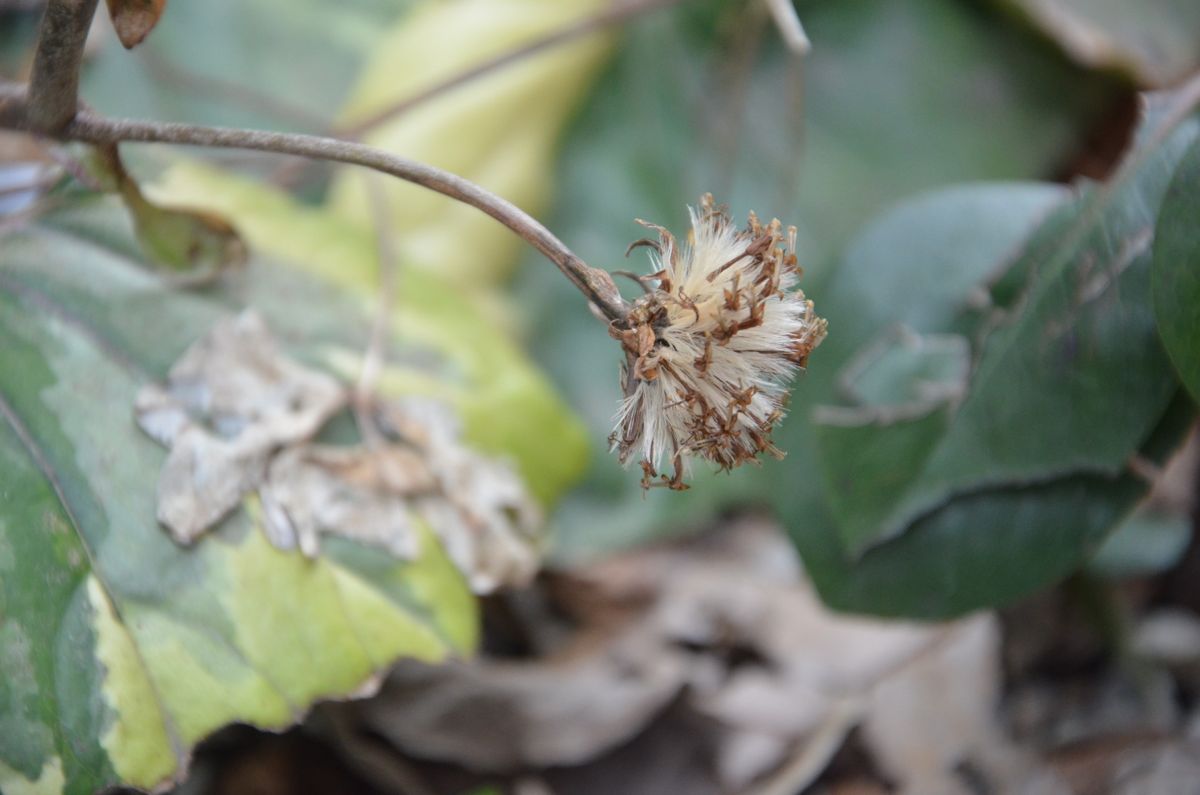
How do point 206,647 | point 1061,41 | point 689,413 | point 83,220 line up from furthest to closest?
point 1061,41
point 83,220
point 206,647
point 689,413

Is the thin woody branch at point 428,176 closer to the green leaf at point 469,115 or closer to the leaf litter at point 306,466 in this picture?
the leaf litter at point 306,466

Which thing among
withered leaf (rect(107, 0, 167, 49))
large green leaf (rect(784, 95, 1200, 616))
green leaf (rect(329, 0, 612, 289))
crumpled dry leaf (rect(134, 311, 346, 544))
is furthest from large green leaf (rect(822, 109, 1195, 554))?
green leaf (rect(329, 0, 612, 289))

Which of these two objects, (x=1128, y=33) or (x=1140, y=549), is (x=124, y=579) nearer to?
(x=1140, y=549)

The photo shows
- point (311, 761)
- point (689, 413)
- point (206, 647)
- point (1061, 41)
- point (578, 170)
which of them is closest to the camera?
point (689, 413)

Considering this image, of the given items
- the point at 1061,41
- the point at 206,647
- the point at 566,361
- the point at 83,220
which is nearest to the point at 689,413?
the point at 206,647

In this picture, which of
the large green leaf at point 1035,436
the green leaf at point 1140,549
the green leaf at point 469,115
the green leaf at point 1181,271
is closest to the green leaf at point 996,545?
the large green leaf at point 1035,436

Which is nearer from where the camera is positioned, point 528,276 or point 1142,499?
point 1142,499

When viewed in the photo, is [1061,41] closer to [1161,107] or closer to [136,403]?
[1161,107]
